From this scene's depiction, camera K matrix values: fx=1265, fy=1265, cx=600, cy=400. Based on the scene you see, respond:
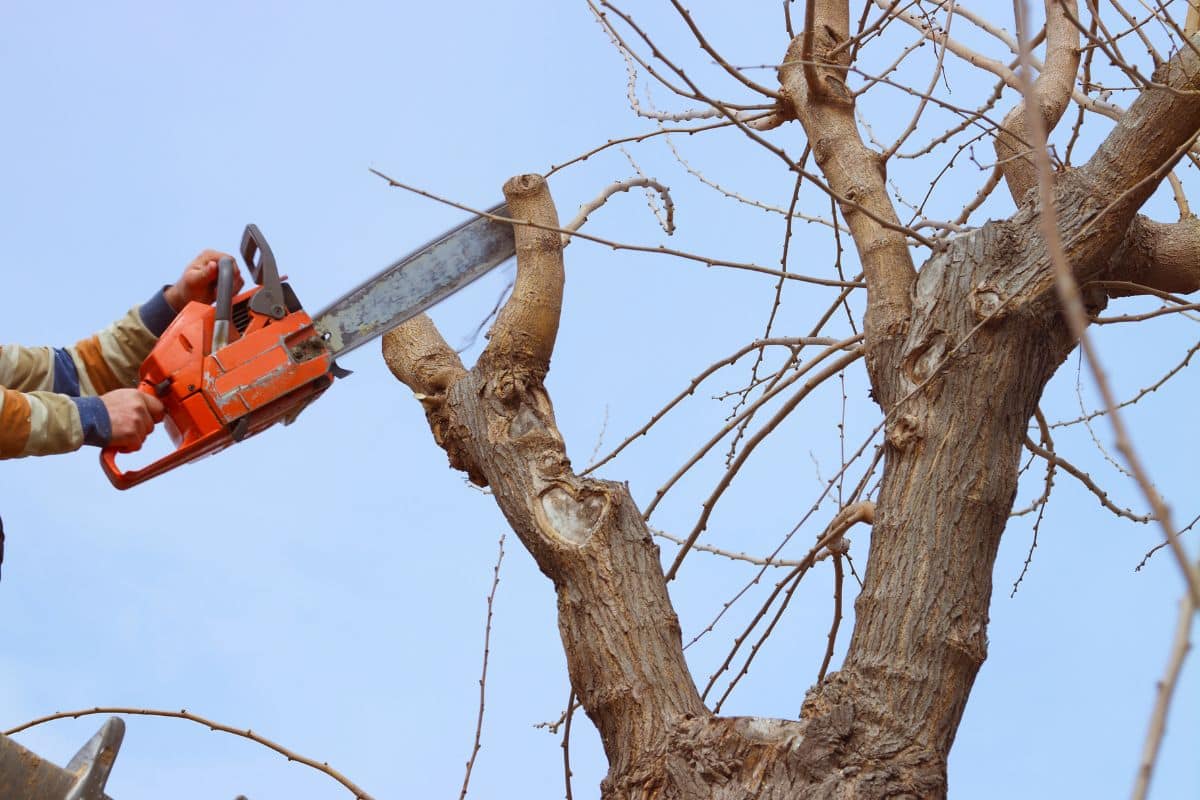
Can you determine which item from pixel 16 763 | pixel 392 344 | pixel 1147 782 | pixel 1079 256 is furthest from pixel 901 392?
pixel 1147 782

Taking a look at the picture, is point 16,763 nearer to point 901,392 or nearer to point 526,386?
point 526,386

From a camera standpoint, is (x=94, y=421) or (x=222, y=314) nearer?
(x=94, y=421)

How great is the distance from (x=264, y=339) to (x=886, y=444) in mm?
1469

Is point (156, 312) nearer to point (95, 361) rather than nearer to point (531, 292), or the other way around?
point (95, 361)

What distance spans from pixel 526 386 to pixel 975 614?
1.09 m

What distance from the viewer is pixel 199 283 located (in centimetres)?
323

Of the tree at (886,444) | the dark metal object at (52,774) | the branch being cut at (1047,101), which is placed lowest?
the dark metal object at (52,774)

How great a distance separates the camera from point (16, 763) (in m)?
2.24

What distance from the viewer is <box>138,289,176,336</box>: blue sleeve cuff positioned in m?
3.31

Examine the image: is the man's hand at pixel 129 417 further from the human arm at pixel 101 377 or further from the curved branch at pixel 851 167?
the curved branch at pixel 851 167

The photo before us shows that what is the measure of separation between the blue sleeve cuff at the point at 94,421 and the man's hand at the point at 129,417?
12mm

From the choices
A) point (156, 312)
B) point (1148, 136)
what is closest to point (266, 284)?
point (156, 312)

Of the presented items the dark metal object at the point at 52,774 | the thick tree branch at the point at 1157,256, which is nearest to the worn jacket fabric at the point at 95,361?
the dark metal object at the point at 52,774

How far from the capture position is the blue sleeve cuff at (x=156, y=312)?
3307mm
